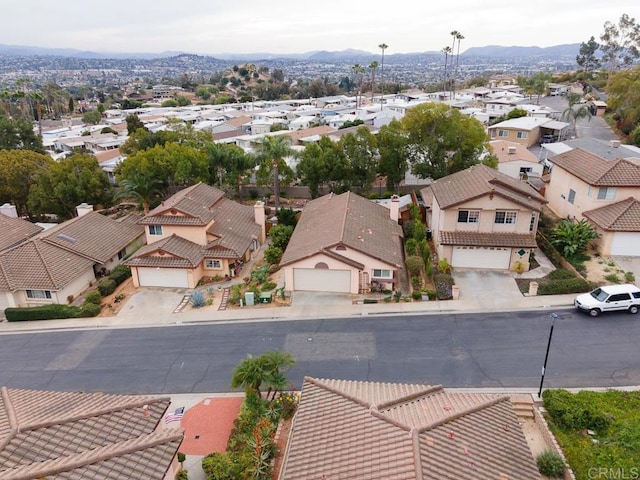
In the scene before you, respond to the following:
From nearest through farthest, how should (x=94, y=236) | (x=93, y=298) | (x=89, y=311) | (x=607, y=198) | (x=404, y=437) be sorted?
(x=404, y=437) < (x=89, y=311) < (x=93, y=298) < (x=607, y=198) < (x=94, y=236)

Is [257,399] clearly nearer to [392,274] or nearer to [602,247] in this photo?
[392,274]

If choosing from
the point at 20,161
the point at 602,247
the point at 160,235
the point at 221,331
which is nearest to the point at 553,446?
the point at 221,331

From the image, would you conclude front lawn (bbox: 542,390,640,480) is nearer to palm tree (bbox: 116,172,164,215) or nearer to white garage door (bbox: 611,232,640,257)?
white garage door (bbox: 611,232,640,257)

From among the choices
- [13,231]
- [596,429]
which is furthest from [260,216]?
[596,429]

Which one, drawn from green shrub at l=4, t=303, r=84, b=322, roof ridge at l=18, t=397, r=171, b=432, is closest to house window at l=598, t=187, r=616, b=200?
roof ridge at l=18, t=397, r=171, b=432

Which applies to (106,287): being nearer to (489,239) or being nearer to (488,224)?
(489,239)
